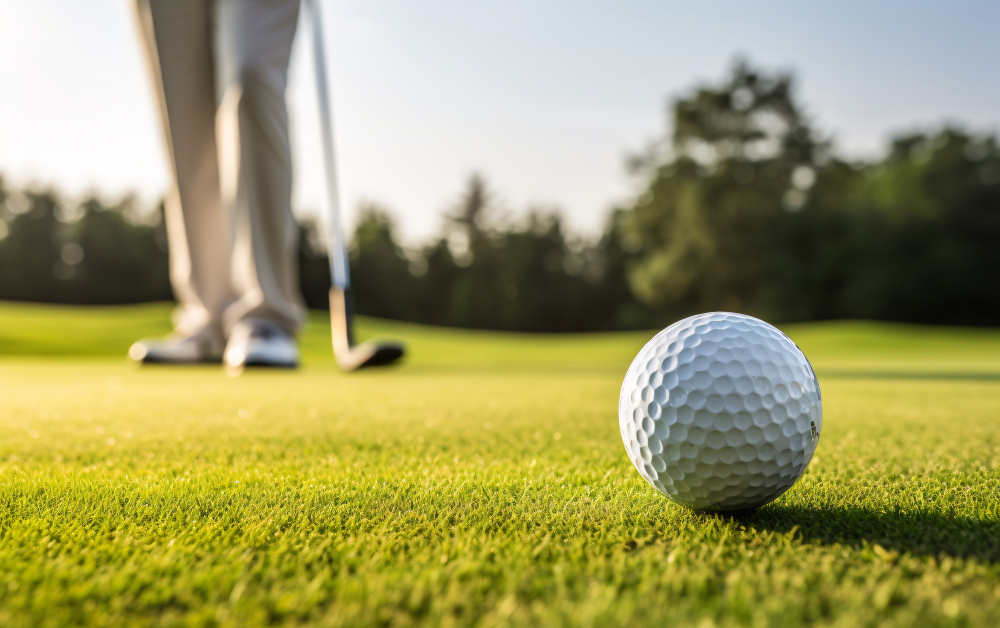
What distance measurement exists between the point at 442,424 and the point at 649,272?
28.6 m

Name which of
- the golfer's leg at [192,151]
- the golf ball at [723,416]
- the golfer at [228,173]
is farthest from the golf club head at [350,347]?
the golf ball at [723,416]

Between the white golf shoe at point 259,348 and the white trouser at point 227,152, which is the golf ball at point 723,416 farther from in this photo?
the white trouser at point 227,152

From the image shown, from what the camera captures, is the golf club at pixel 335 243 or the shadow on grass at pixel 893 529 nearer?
the shadow on grass at pixel 893 529

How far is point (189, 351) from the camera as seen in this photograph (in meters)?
4.86

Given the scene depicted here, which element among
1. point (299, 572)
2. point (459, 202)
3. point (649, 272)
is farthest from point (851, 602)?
point (459, 202)

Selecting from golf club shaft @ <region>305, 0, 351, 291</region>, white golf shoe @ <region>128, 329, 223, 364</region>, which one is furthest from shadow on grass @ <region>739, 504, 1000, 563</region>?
white golf shoe @ <region>128, 329, 223, 364</region>

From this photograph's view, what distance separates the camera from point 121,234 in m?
31.2

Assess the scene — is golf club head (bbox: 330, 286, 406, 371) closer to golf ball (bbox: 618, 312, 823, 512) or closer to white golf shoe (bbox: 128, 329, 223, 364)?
white golf shoe (bbox: 128, 329, 223, 364)

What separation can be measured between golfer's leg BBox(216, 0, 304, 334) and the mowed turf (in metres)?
2.10

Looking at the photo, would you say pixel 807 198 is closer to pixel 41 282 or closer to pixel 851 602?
pixel 851 602

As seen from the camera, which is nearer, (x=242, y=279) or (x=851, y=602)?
(x=851, y=602)

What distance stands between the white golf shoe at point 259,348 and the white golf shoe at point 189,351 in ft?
1.93

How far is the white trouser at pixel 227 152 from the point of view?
158 inches

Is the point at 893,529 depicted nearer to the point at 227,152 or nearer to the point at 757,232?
the point at 227,152
